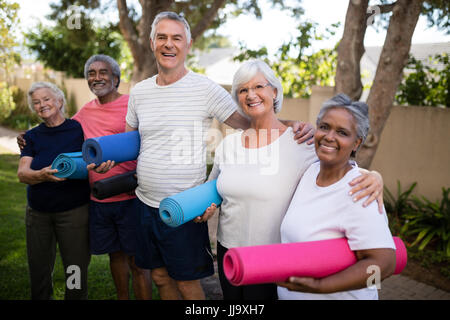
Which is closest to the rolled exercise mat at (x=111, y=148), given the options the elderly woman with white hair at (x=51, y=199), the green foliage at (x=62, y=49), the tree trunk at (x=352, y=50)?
the elderly woman with white hair at (x=51, y=199)

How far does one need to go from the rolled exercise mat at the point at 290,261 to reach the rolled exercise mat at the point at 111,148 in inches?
43.4

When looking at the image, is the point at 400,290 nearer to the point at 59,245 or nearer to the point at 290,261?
the point at 290,261

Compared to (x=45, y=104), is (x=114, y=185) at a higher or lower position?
lower

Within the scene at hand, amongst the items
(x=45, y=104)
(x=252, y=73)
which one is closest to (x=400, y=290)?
(x=252, y=73)

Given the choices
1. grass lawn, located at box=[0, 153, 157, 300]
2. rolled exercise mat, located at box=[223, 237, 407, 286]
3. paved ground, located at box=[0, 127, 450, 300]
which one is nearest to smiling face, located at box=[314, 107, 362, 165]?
rolled exercise mat, located at box=[223, 237, 407, 286]

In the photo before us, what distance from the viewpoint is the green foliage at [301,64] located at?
752 centimetres

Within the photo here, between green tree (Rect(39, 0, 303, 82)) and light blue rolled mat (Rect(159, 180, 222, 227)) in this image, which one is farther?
green tree (Rect(39, 0, 303, 82))

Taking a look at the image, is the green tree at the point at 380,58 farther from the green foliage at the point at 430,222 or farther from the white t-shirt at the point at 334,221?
the white t-shirt at the point at 334,221

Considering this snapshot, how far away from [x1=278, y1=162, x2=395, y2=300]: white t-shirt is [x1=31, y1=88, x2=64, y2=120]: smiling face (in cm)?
173

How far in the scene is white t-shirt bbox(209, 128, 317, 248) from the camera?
1.80 meters

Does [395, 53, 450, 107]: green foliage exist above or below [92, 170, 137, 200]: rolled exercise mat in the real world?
above

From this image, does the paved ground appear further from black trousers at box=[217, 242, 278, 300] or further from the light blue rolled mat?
the light blue rolled mat

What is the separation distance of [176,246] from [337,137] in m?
1.15

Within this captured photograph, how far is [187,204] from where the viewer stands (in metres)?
1.86
